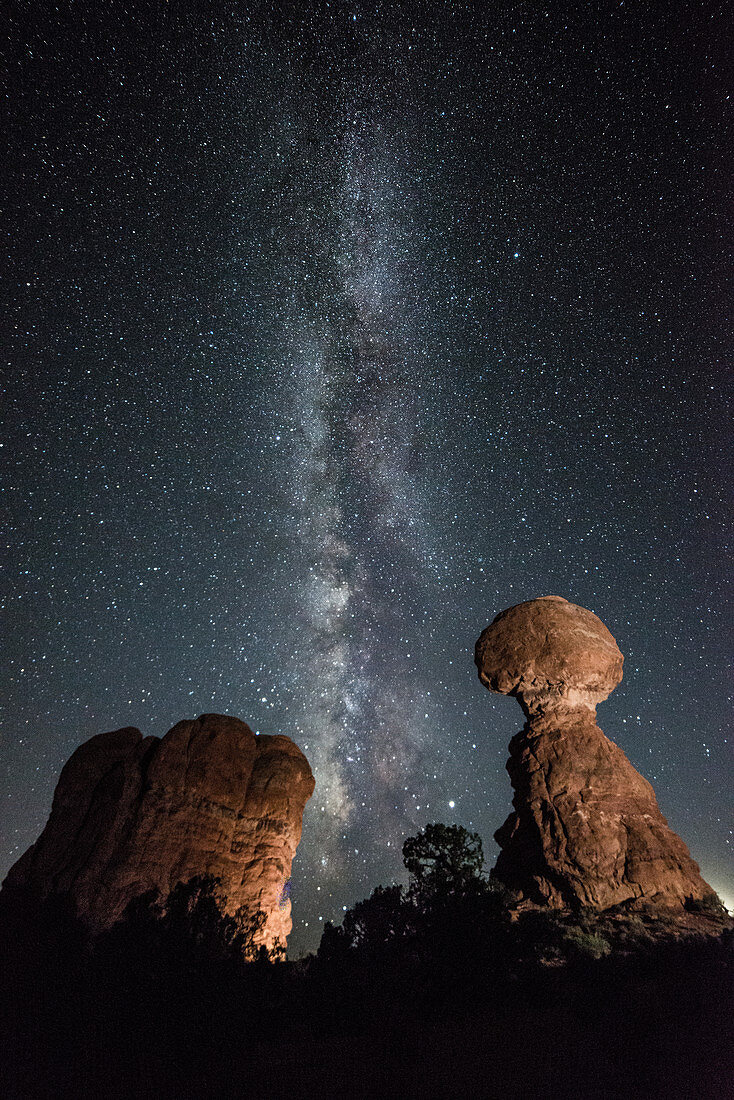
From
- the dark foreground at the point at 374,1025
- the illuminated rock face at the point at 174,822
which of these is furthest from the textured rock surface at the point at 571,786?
the illuminated rock face at the point at 174,822

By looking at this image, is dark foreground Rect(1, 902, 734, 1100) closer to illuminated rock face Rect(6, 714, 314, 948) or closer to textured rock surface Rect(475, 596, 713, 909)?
textured rock surface Rect(475, 596, 713, 909)

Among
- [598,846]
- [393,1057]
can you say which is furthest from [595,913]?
[393,1057]

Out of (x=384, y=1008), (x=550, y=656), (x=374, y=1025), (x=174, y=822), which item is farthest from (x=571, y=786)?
(x=174, y=822)

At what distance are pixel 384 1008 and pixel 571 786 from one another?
1050 centimetres

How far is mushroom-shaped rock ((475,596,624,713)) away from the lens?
20.8m

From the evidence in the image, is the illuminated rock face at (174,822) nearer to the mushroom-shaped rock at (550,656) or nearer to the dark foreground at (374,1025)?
the dark foreground at (374,1025)

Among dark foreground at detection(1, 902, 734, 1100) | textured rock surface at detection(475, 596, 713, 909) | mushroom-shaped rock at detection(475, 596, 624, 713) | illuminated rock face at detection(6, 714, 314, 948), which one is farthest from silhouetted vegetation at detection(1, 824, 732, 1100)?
mushroom-shaped rock at detection(475, 596, 624, 713)

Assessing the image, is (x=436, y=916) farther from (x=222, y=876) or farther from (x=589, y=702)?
(x=589, y=702)

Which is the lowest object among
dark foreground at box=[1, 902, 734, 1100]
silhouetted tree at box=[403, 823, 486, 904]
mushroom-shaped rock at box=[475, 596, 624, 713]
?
dark foreground at box=[1, 902, 734, 1100]

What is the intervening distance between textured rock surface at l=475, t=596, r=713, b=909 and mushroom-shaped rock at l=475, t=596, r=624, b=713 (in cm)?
4

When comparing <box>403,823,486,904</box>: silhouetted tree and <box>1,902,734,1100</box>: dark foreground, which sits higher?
<box>403,823,486,904</box>: silhouetted tree

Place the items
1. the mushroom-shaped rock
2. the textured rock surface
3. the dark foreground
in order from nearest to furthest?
the dark foreground < the textured rock surface < the mushroom-shaped rock

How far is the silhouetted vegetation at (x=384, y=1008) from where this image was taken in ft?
28.5

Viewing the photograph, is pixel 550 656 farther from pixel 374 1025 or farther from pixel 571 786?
pixel 374 1025
